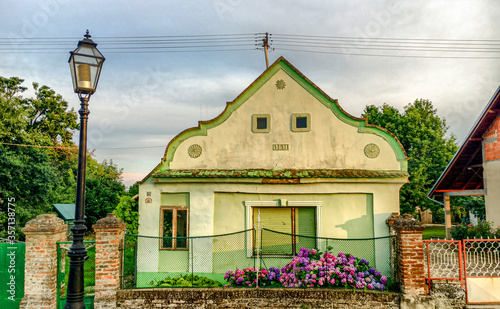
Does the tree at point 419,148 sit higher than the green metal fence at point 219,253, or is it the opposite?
the tree at point 419,148

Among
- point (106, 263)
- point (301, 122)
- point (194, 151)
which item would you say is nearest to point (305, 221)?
point (301, 122)

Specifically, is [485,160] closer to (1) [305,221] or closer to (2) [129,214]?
(1) [305,221]

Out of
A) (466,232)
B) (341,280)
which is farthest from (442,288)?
(466,232)

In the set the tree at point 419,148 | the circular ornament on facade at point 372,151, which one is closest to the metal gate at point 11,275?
the circular ornament on facade at point 372,151

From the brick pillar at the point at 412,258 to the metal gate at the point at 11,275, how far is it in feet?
29.2

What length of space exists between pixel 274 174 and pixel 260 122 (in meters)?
1.70

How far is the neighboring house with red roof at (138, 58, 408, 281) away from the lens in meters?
10.5

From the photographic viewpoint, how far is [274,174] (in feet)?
34.3

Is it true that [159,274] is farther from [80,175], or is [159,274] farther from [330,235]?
[80,175]

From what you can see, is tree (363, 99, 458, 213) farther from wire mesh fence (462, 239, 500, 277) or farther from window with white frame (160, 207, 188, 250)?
window with white frame (160, 207, 188, 250)

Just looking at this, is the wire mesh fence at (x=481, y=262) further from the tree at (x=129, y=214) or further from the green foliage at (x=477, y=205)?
the green foliage at (x=477, y=205)

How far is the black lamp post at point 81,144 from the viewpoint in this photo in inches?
220

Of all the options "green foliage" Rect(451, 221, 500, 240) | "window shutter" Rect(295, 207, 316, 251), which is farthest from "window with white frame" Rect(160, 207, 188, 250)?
"green foliage" Rect(451, 221, 500, 240)

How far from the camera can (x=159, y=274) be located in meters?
10.6
